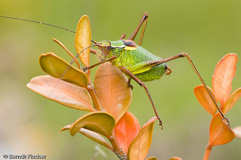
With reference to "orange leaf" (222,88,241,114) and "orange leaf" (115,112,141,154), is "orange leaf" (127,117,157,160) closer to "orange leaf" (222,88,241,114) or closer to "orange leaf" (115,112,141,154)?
"orange leaf" (115,112,141,154)

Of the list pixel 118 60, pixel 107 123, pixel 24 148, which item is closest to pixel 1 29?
pixel 24 148

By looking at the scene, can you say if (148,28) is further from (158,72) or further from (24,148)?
(158,72)

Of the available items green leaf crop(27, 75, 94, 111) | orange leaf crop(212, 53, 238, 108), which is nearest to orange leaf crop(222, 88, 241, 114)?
orange leaf crop(212, 53, 238, 108)

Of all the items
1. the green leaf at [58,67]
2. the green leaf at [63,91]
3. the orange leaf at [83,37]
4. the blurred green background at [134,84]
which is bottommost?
the blurred green background at [134,84]

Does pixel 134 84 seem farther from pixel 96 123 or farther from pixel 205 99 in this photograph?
pixel 96 123

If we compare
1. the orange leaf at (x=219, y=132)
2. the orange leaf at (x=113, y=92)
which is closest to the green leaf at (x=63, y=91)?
the orange leaf at (x=113, y=92)

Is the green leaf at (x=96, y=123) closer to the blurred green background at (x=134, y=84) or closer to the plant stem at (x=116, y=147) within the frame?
the plant stem at (x=116, y=147)
